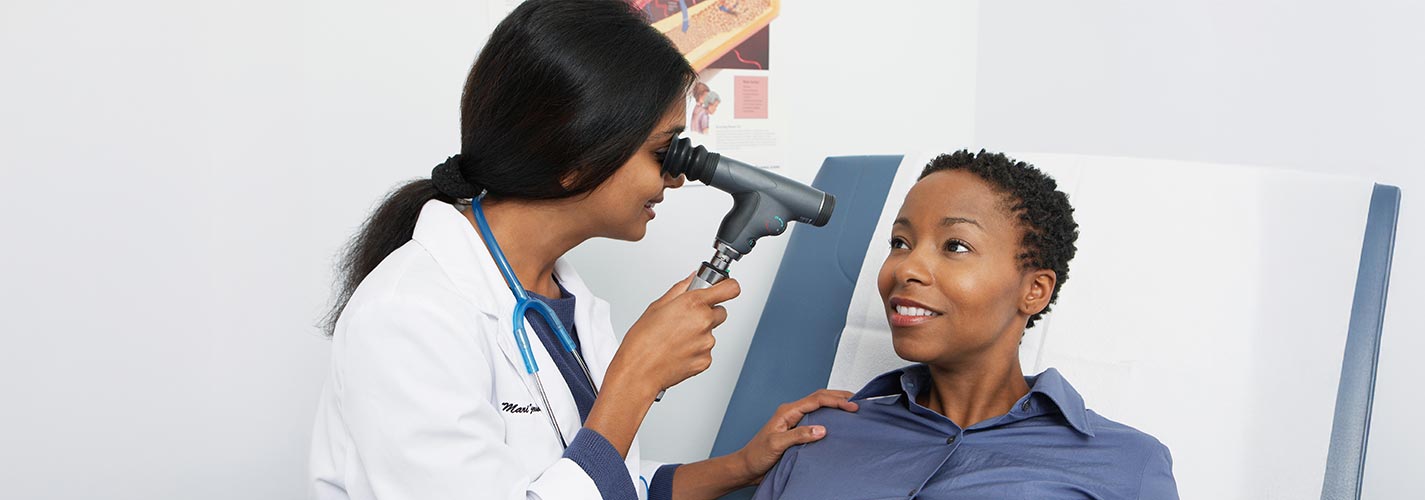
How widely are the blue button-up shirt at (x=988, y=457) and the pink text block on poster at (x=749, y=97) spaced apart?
0.93 metres

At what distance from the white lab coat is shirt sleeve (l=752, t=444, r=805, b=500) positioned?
1.02 ft

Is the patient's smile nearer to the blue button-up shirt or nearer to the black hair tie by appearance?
the blue button-up shirt

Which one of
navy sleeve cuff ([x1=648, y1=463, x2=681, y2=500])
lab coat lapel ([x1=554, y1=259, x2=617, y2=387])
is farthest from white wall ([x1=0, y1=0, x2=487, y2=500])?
navy sleeve cuff ([x1=648, y1=463, x2=681, y2=500])

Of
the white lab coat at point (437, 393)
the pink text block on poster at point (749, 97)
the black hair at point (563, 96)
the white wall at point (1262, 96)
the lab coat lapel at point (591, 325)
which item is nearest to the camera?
the white lab coat at point (437, 393)

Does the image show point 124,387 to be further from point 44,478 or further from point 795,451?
point 795,451

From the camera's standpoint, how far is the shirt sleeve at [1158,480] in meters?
1.11

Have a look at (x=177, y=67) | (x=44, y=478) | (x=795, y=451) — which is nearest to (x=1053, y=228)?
(x=795, y=451)

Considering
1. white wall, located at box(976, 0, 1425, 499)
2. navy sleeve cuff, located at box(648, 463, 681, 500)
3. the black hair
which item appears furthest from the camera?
white wall, located at box(976, 0, 1425, 499)

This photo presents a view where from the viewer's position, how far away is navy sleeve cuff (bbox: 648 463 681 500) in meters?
1.43

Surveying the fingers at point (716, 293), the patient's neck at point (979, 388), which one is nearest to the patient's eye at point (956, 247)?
the patient's neck at point (979, 388)

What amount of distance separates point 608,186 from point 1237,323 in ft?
2.95

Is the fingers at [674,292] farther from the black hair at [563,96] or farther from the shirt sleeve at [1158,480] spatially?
the shirt sleeve at [1158,480]

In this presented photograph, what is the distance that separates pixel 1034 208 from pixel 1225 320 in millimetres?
388

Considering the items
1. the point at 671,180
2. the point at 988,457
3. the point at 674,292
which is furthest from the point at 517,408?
the point at 988,457
